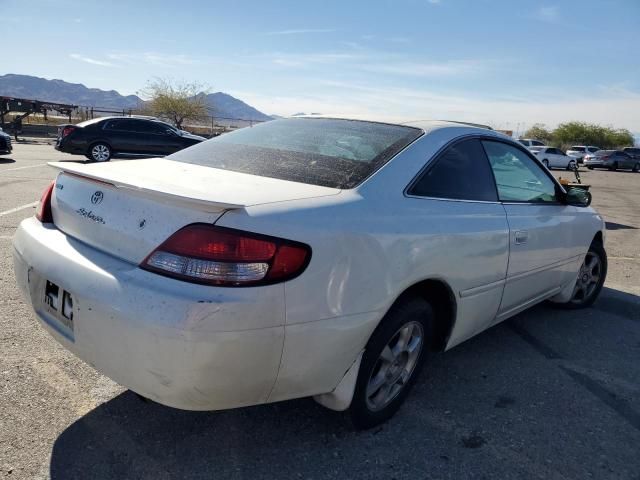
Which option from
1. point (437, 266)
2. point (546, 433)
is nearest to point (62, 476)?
point (437, 266)

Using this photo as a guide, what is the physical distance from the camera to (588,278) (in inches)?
185

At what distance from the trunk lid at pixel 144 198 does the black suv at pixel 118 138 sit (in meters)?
13.9

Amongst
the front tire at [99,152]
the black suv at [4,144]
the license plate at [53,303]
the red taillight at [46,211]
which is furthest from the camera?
the front tire at [99,152]

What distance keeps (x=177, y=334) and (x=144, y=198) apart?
2.10 feet

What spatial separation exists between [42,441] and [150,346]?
3.06ft

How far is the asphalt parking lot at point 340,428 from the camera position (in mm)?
2236

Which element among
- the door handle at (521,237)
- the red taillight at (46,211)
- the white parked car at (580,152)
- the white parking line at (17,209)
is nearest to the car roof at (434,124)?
the door handle at (521,237)

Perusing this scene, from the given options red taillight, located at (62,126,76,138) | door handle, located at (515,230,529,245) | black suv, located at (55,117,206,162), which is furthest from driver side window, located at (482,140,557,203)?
red taillight, located at (62,126,76,138)

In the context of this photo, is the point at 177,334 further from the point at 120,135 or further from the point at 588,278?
the point at 120,135

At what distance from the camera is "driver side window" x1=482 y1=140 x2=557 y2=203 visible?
10.8ft

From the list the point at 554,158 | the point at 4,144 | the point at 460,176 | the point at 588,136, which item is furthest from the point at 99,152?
the point at 588,136

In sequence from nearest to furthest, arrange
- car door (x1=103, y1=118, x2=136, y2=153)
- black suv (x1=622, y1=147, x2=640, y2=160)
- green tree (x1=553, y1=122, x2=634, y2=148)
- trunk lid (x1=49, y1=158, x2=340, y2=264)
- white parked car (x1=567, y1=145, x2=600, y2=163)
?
trunk lid (x1=49, y1=158, x2=340, y2=264) → car door (x1=103, y1=118, x2=136, y2=153) → black suv (x1=622, y1=147, x2=640, y2=160) → white parked car (x1=567, y1=145, x2=600, y2=163) → green tree (x1=553, y1=122, x2=634, y2=148)

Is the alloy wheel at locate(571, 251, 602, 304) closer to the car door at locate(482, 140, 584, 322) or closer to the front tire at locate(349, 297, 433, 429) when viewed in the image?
the car door at locate(482, 140, 584, 322)

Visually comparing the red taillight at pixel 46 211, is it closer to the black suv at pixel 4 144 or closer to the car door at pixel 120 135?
the black suv at pixel 4 144
